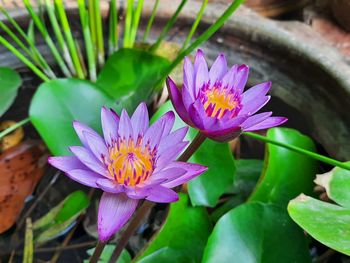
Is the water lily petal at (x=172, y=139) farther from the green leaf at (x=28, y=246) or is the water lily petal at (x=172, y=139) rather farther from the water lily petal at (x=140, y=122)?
the green leaf at (x=28, y=246)

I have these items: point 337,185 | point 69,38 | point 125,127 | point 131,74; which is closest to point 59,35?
point 69,38

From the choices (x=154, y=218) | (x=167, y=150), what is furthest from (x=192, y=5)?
(x=167, y=150)

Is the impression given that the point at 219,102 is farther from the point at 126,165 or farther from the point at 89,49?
the point at 89,49

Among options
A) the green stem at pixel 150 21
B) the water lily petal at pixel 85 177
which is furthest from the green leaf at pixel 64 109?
the water lily petal at pixel 85 177

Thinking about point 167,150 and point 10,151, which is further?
point 10,151

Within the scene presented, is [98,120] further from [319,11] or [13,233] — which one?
[319,11]

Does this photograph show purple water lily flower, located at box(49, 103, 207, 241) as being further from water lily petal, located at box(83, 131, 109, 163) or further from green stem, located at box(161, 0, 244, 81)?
green stem, located at box(161, 0, 244, 81)
